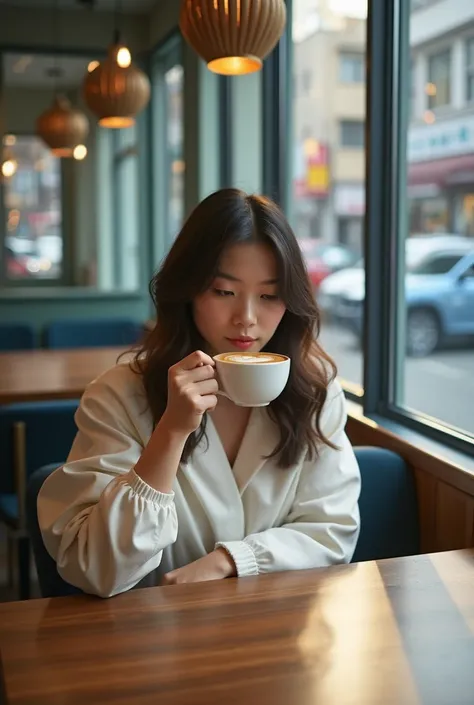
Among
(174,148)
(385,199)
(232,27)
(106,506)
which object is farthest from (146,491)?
(174,148)

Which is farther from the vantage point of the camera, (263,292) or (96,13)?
(96,13)

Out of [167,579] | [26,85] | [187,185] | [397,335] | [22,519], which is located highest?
[26,85]

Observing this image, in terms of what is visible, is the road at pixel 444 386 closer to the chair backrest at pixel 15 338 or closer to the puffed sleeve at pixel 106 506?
the puffed sleeve at pixel 106 506

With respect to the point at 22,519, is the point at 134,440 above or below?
above

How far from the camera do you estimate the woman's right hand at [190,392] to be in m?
1.28

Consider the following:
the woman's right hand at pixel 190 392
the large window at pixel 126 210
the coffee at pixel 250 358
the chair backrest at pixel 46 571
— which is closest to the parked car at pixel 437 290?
the coffee at pixel 250 358

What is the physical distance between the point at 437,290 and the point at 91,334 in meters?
2.96

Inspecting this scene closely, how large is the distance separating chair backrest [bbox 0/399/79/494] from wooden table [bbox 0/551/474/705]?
122 cm

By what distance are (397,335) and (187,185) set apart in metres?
2.57

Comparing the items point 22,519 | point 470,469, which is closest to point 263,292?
point 470,469

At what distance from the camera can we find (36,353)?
12.9ft

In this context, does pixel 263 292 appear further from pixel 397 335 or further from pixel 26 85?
pixel 26 85

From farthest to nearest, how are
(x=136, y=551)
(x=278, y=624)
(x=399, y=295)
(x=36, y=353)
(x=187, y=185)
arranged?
(x=187, y=185) < (x=36, y=353) < (x=399, y=295) < (x=136, y=551) < (x=278, y=624)

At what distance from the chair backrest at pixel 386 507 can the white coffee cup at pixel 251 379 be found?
0.72 m
